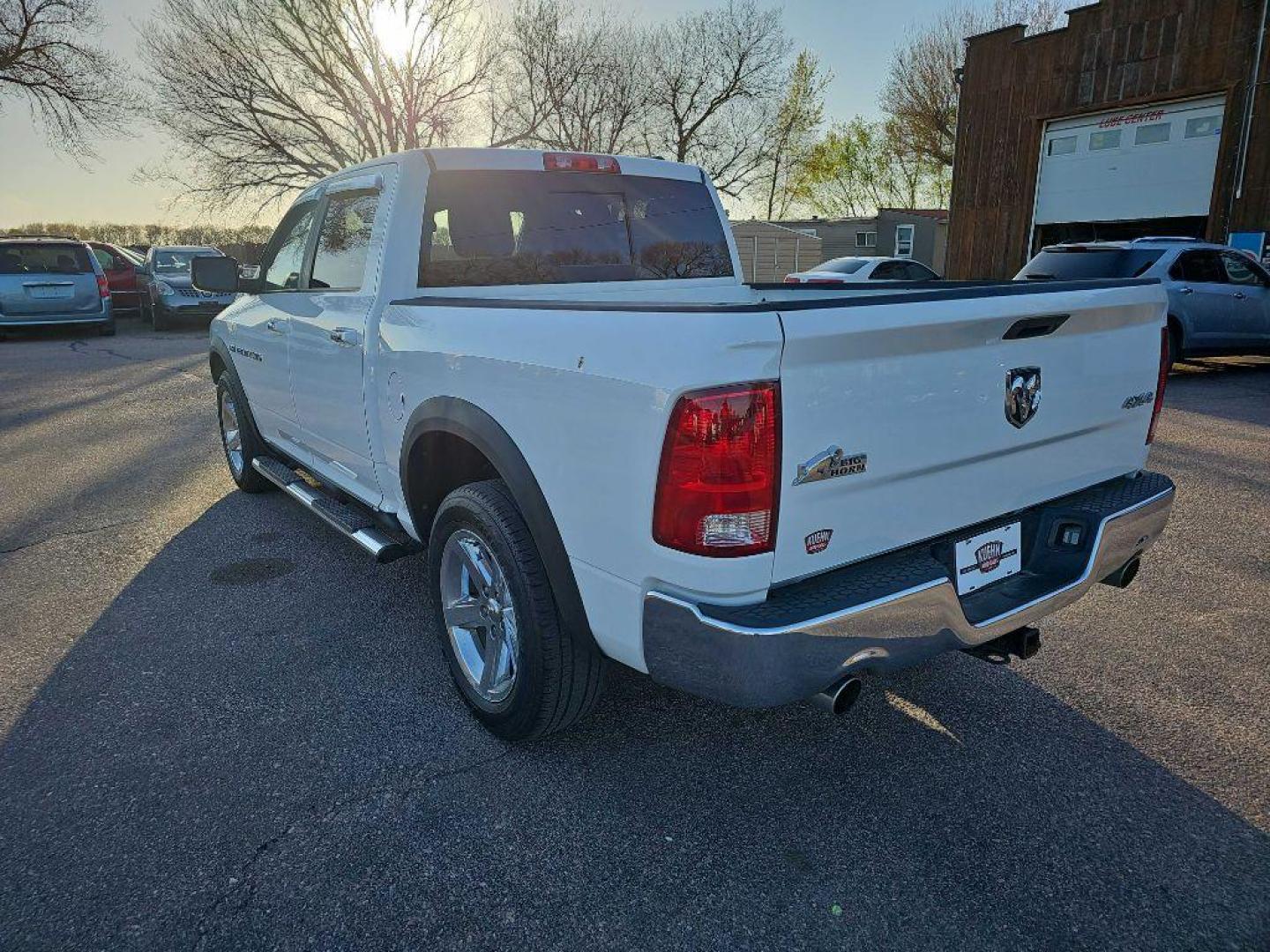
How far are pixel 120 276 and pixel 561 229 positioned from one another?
1993cm

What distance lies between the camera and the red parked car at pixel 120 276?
63.0 ft

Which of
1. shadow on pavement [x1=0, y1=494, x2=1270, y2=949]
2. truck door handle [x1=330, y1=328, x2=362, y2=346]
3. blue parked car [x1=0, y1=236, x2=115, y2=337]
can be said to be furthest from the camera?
blue parked car [x1=0, y1=236, x2=115, y2=337]

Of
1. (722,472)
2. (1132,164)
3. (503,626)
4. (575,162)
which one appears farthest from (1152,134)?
(722,472)

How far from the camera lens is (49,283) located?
49.3 ft

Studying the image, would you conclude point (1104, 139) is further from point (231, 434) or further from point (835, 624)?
point (835, 624)

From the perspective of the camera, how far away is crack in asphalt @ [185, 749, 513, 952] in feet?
6.68

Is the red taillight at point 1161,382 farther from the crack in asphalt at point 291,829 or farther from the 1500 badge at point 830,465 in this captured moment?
the crack in asphalt at point 291,829

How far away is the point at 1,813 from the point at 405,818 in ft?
3.91

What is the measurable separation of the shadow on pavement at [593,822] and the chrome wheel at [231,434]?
255 cm

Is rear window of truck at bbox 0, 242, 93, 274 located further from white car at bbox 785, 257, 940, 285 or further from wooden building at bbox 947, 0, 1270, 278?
wooden building at bbox 947, 0, 1270, 278

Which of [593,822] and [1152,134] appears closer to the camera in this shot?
[593,822]

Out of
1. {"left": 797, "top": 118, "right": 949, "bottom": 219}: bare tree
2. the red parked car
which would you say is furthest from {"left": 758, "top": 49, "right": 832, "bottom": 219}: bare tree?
the red parked car

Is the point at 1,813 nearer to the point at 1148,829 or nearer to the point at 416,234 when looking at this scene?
the point at 416,234

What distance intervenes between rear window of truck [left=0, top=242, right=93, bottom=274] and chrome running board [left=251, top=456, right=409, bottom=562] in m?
13.9
